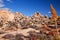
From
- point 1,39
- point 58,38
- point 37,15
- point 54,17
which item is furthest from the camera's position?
point 37,15

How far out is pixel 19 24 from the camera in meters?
27.4

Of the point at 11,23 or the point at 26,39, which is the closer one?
the point at 26,39

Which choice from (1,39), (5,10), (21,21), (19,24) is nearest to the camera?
(1,39)

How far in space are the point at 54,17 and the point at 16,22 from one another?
2136 centimetres

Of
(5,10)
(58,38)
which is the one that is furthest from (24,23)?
(5,10)

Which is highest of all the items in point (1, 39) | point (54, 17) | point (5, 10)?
point (5, 10)

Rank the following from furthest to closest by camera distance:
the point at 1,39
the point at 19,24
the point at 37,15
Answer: the point at 37,15 < the point at 19,24 < the point at 1,39

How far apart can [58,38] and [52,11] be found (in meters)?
1.43

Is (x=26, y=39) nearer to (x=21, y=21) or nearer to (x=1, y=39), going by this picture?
(x=1, y=39)

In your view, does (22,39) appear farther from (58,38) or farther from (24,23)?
(24,23)

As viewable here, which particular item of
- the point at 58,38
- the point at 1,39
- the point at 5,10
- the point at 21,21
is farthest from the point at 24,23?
the point at 5,10

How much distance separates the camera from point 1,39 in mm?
14719

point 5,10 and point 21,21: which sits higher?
point 5,10

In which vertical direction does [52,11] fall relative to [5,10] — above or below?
below
